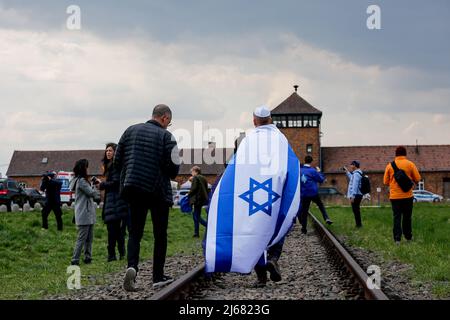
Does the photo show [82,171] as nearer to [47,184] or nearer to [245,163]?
[245,163]

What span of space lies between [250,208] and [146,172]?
3.88 ft

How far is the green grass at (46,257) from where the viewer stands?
906cm

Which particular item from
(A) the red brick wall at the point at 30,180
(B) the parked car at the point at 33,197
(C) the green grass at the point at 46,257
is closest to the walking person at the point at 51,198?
(C) the green grass at the point at 46,257

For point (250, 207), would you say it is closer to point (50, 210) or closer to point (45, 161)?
point (50, 210)

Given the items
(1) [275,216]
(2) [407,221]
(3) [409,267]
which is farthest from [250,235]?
(2) [407,221]

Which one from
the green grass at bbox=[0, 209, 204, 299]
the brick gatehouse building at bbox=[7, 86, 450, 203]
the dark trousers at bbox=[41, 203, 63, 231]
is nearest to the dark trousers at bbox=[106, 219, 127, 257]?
the green grass at bbox=[0, 209, 204, 299]

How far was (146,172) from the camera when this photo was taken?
24.6 feet

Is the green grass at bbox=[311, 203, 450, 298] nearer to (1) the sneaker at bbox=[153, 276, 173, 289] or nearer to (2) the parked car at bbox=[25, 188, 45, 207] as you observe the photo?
(1) the sneaker at bbox=[153, 276, 173, 289]

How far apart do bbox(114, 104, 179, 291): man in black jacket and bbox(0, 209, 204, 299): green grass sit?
1.30 m

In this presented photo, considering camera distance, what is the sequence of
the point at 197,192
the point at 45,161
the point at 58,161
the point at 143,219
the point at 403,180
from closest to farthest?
the point at 143,219, the point at 403,180, the point at 197,192, the point at 45,161, the point at 58,161

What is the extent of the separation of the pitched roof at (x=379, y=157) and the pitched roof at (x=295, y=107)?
6246 millimetres

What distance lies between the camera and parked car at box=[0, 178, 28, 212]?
116 ft

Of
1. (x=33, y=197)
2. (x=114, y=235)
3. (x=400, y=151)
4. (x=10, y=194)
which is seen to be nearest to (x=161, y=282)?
(x=114, y=235)

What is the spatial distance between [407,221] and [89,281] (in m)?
6.95
